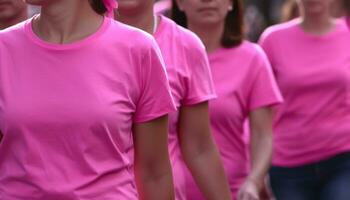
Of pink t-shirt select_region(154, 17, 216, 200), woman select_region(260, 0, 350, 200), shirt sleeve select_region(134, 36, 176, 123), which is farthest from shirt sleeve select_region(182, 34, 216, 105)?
woman select_region(260, 0, 350, 200)

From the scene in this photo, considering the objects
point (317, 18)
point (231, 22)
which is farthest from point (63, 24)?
point (317, 18)

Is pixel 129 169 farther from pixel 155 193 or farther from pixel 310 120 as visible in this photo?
pixel 310 120

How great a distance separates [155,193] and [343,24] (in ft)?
12.0

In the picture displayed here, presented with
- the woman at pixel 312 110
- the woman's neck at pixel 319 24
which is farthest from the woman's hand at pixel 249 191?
the woman's neck at pixel 319 24

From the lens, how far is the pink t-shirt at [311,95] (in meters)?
7.86

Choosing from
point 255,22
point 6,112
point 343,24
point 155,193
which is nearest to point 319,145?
point 343,24

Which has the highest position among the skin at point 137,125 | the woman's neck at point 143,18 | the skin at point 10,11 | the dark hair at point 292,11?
the skin at point 137,125

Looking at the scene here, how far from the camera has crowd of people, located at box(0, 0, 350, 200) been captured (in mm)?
4430

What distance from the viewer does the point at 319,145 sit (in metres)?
7.86

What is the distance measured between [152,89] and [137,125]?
0.44 ft

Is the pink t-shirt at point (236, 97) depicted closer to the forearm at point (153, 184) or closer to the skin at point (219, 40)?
the skin at point (219, 40)

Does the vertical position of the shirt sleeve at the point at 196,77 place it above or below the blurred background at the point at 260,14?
above

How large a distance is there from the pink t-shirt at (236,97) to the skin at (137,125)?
2.08 meters

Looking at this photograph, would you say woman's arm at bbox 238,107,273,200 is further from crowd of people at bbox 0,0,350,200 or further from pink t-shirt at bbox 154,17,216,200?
pink t-shirt at bbox 154,17,216,200
